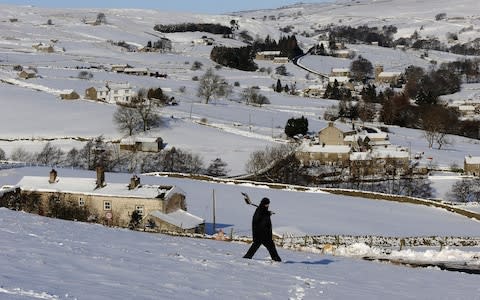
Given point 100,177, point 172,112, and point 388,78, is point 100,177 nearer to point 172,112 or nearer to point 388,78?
point 172,112

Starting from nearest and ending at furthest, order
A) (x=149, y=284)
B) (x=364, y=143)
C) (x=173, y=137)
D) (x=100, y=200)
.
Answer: (x=149, y=284), (x=100, y=200), (x=173, y=137), (x=364, y=143)

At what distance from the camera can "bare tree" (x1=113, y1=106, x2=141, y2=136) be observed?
7062 centimetres

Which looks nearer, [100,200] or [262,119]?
[100,200]

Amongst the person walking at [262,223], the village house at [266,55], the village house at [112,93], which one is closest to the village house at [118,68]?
the village house at [112,93]

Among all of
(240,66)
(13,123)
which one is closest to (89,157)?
(13,123)

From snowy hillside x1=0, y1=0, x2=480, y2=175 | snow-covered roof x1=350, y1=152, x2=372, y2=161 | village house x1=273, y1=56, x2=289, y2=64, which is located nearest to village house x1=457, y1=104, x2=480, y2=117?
snowy hillside x1=0, y1=0, x2=480, y2=175

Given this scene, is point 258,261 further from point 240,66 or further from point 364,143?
point 240,66

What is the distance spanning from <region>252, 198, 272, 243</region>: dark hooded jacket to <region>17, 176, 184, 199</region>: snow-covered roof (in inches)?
749

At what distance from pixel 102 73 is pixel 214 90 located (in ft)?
88.0

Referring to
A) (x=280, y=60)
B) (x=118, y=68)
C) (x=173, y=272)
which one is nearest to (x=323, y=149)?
(x=173, y=272)

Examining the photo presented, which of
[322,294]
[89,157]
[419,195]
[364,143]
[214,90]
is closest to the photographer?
[322,294]

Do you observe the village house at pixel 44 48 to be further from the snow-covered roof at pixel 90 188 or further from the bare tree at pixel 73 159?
the snow-covered roof at pixel 90 188

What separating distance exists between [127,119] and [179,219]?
43.0 m

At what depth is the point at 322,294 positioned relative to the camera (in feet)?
32.5
